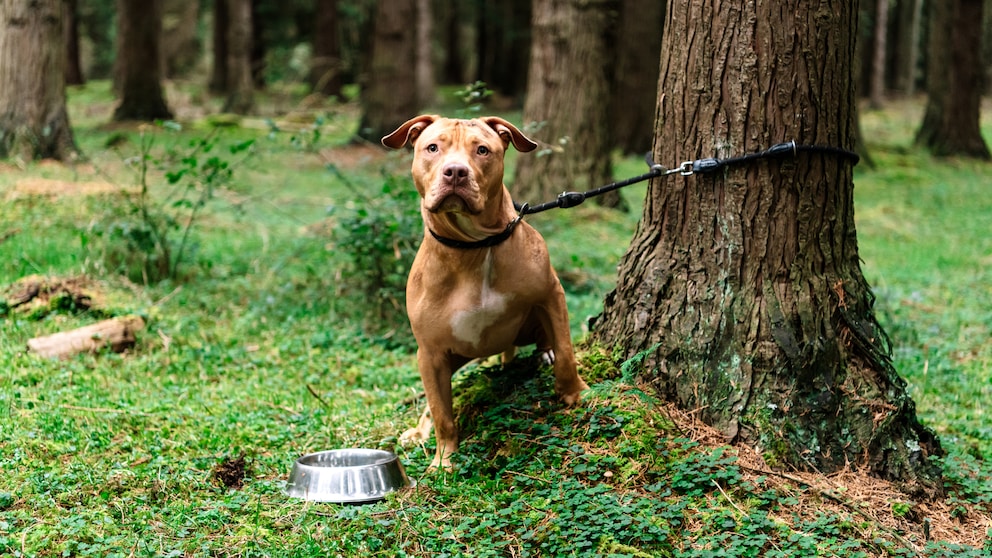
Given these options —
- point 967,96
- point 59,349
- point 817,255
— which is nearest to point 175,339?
point 59,349

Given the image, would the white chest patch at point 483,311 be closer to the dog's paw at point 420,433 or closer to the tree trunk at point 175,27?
the dog's paw at point 420,433

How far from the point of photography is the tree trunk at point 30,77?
35.8 ft

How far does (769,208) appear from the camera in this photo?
4.11 meters

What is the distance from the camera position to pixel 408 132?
4.21 m

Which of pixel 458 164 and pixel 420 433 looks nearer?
pixel 458 164

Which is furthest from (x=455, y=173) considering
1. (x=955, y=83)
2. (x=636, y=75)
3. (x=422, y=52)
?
(x=422, y=52)

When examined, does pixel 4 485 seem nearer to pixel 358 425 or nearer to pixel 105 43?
pixel 358 425

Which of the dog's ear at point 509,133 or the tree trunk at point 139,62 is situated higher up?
the tree trunk at point 139,62

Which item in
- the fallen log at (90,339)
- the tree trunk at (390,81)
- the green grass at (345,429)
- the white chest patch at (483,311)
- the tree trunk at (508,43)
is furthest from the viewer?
the tree trunk at (508,43)

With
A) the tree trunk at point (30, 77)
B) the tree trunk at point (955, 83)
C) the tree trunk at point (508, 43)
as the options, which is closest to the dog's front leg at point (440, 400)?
the tree trunk at point (30, 77)

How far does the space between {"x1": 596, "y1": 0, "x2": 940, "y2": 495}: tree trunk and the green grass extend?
27cm

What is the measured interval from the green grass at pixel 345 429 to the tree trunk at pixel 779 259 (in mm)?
267

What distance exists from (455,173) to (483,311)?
723mm

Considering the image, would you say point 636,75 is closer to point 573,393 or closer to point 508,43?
point 508,43
